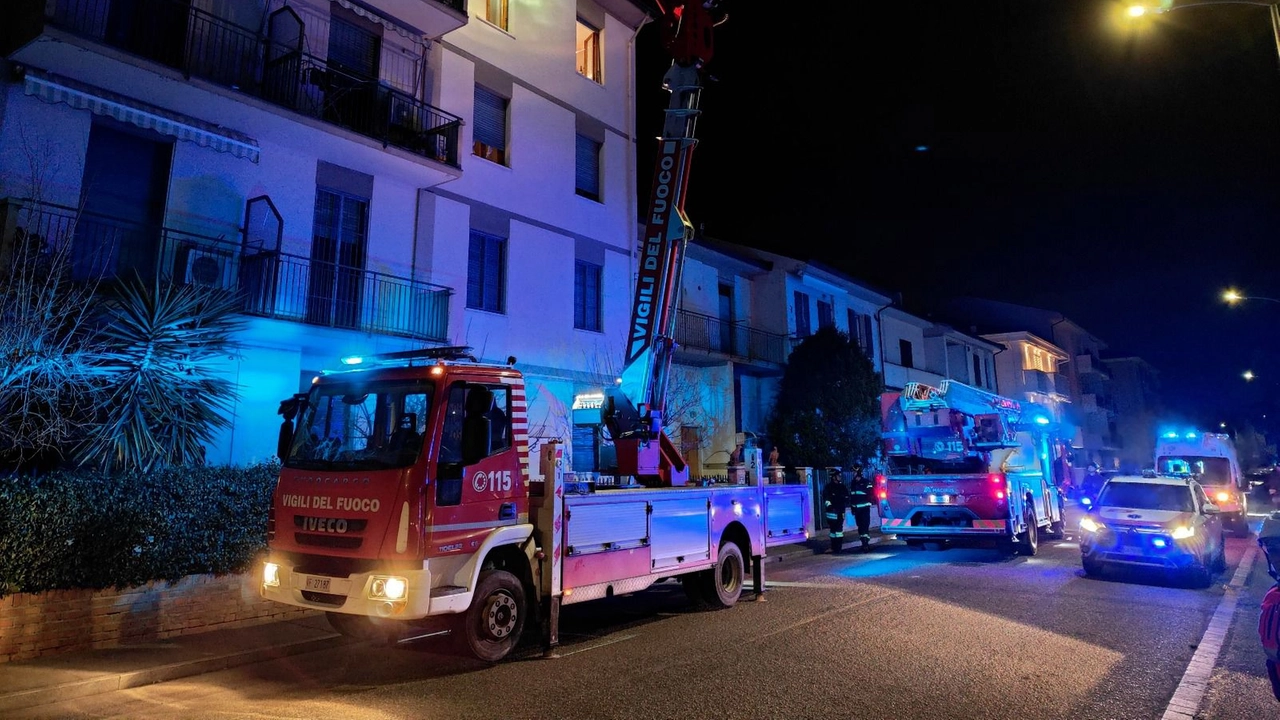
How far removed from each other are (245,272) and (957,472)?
13.7 m

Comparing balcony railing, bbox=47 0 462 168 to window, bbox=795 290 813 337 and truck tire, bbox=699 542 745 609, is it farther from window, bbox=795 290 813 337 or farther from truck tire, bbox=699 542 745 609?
window, bbox=795 290 813 337

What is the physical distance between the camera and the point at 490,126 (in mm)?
15773

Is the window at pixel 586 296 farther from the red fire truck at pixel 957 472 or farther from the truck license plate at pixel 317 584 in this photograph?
the truck license plate at pixel 317 584

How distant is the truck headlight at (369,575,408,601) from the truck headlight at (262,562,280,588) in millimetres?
1186

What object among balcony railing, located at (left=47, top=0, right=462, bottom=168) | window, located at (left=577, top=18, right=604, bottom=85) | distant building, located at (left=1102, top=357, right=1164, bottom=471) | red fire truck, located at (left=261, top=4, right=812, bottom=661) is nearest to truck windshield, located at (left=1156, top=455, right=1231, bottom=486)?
red fire truck, located at (left=261, top=4, right=812, bottom=661)

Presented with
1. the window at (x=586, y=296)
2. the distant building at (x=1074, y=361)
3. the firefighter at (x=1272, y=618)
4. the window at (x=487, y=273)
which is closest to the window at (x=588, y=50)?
the window at (x=586, y=296)

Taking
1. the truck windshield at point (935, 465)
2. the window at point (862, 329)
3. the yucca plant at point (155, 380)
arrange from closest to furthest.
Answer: the yucca plant at point (155, 380) → the truck windshield at point (935, 465) → the window at point (862, 329)

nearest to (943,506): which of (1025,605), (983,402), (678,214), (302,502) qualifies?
(983,402)

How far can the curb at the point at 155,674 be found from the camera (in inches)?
219

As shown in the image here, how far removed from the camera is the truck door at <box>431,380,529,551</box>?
6.32 metres

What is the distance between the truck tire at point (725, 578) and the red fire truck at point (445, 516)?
592 mm

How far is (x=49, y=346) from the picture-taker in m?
7.41

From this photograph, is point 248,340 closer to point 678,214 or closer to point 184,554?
point 184,554

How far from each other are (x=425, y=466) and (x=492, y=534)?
959mm
